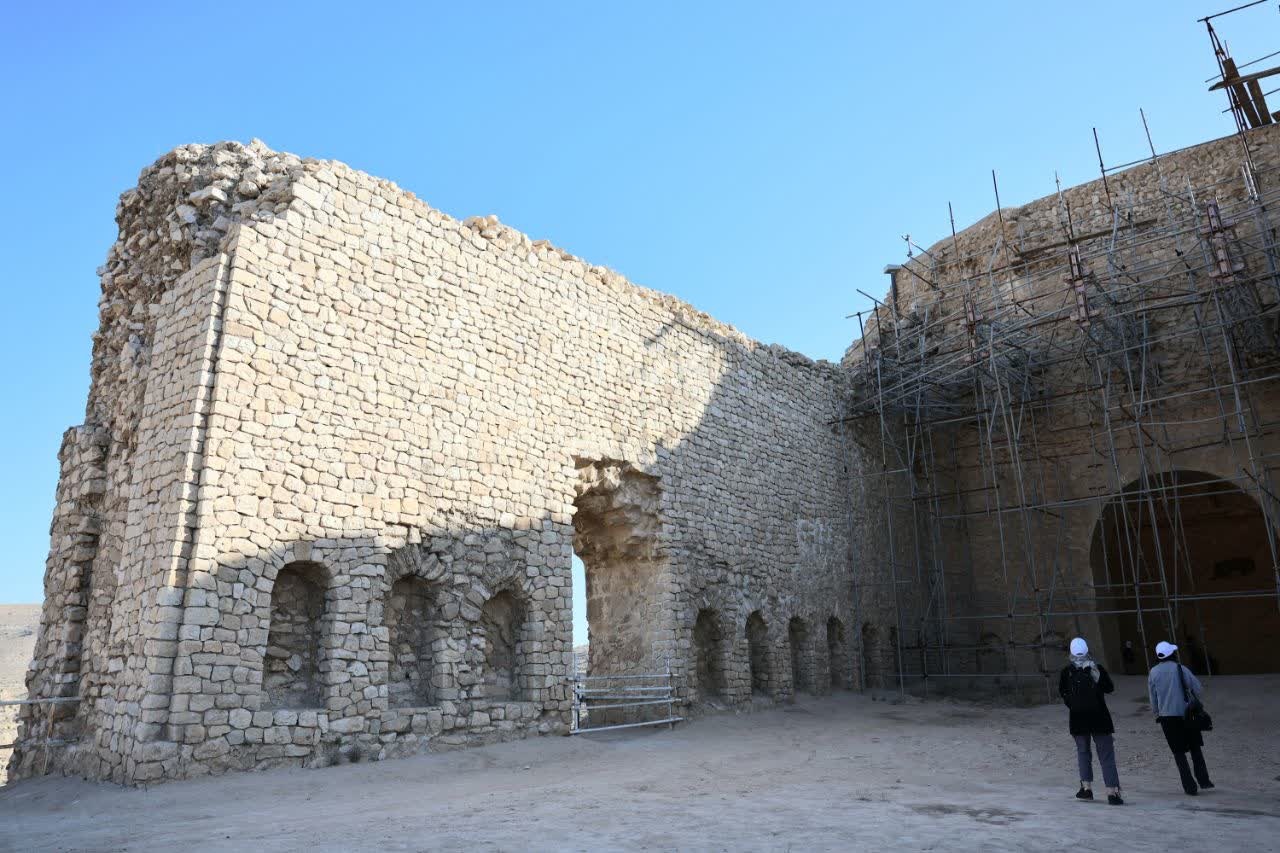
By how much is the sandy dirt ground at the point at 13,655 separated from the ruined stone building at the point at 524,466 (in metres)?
8.86

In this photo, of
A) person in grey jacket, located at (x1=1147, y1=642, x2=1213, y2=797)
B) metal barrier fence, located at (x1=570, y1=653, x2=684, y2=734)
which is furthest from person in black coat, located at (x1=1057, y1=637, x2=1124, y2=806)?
metal barrier fence, located at (x1=570, y1=653, x2=684, y2=734)

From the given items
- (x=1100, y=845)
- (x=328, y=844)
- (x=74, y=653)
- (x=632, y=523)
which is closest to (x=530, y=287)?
(x=632, y=523)

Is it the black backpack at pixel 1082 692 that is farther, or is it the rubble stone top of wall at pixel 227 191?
the rubble stone top of wall at pixel 227 191

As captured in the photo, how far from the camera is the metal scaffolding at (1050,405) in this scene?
535 inches

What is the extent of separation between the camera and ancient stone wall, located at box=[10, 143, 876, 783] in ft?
23.8

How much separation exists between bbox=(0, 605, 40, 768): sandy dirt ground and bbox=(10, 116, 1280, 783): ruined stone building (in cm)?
886

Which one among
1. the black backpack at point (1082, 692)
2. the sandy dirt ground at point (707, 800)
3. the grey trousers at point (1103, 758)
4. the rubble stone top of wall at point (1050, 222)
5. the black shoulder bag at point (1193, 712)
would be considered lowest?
the sandy dirt ground at point (707, 800)

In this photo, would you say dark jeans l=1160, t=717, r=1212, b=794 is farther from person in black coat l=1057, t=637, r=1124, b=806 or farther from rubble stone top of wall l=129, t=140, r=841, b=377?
rubble stone top of wall l=129, t=140, r=841, b=377

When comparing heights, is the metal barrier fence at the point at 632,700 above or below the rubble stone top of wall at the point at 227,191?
below

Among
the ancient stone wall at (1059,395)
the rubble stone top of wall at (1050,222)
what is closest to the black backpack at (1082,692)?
the ancient stone wall at (1059,395)

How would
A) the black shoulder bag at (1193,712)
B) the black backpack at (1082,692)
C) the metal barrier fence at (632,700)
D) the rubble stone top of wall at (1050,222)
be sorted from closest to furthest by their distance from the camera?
the black backpack at (1082,692)
the black shoulder bag at (1193,712)
the metal barrier fence at (632,700)
the rubble stone top of wall at (1050,222)

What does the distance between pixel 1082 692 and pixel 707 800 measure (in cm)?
265

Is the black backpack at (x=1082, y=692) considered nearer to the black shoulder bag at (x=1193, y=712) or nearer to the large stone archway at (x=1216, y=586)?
the black shoulder bag at (x=1193, y=712)

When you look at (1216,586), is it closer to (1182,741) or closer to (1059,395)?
(1059,395)
